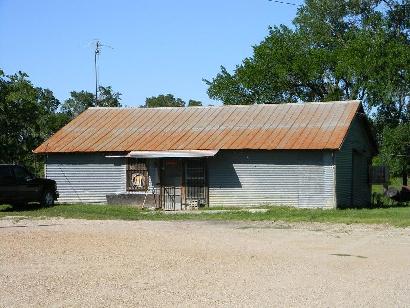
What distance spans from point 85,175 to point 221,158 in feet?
20.3

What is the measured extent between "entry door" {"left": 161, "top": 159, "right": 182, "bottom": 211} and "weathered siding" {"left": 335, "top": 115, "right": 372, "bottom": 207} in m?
6.46

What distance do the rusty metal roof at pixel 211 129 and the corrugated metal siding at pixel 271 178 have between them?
1.99ft

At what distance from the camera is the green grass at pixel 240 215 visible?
19.8 meters

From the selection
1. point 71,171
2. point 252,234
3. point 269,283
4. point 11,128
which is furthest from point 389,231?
point 11,128

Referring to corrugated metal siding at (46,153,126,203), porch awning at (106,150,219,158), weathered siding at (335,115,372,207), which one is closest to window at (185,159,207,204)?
porch awning at (106,150,219,158)

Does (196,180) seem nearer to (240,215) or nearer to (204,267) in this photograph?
(240,215)

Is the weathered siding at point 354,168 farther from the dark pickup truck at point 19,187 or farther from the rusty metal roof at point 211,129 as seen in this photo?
the dark pickup truck at point 19,187

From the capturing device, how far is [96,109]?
31.9m

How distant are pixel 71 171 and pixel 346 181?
11778mm

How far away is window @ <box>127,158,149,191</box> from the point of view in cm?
2702

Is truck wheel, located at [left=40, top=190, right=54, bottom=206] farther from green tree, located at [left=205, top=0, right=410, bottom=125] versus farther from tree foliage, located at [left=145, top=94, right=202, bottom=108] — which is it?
tree foliage, located at [left=145, top=94, right=202, bottom=108]

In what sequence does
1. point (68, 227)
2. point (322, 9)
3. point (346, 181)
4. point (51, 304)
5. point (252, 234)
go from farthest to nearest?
point (322, 9), point (346, 181), point (68, 227), point (252, 234), point (51, 304)

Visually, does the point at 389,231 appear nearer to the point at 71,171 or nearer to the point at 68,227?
the point at 68,227

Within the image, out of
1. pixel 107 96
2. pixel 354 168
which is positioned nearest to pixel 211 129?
pixel 354 168
